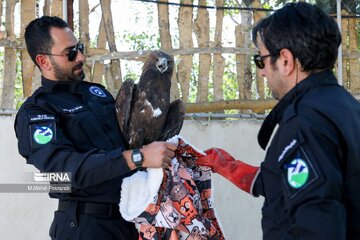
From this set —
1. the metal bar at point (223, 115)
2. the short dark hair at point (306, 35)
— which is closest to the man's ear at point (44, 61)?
the short dark hair at point (306, 35)

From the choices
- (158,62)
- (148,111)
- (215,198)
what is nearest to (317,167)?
(148,111)

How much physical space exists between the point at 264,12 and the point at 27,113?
10.4 feet

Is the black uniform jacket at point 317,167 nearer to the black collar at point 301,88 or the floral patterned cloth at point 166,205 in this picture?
the black collar at point 301,88

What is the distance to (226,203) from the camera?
5250 millimetres

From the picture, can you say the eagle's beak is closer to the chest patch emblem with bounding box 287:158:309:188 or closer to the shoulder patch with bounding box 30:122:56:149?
the shoulder patch with bounding box 30:122:56:149

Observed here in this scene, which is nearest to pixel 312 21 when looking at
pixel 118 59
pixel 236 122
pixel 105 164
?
pixel 105 164

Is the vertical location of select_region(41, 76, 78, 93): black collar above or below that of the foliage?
below

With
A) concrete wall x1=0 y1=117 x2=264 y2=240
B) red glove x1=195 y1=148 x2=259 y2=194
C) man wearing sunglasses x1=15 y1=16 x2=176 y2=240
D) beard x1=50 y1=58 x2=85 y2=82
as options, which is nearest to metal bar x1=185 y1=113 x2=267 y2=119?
concrete wall x1=0 y1=117 x2=264 y2=240

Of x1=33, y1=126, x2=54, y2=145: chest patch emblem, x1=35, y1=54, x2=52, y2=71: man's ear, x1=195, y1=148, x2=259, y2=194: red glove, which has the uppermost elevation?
x1=35, y1=54, x2=52, y2=71: man's ear

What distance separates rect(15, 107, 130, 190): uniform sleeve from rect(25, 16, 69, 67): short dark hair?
42 cm

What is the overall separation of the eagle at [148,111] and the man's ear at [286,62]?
1551 millimetres

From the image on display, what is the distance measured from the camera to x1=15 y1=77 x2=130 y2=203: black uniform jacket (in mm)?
3078

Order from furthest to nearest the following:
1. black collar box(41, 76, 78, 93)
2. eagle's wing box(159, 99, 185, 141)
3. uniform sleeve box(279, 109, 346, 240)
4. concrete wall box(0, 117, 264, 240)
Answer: concrete wall box(0, 117, 264, 240) < eagle's wing box(159, 99, 185, 141) < black collar box(41, 76, 78, 93) < uniform sleeve box(279, 109, 346, 240)

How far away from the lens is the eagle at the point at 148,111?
3.88 m
